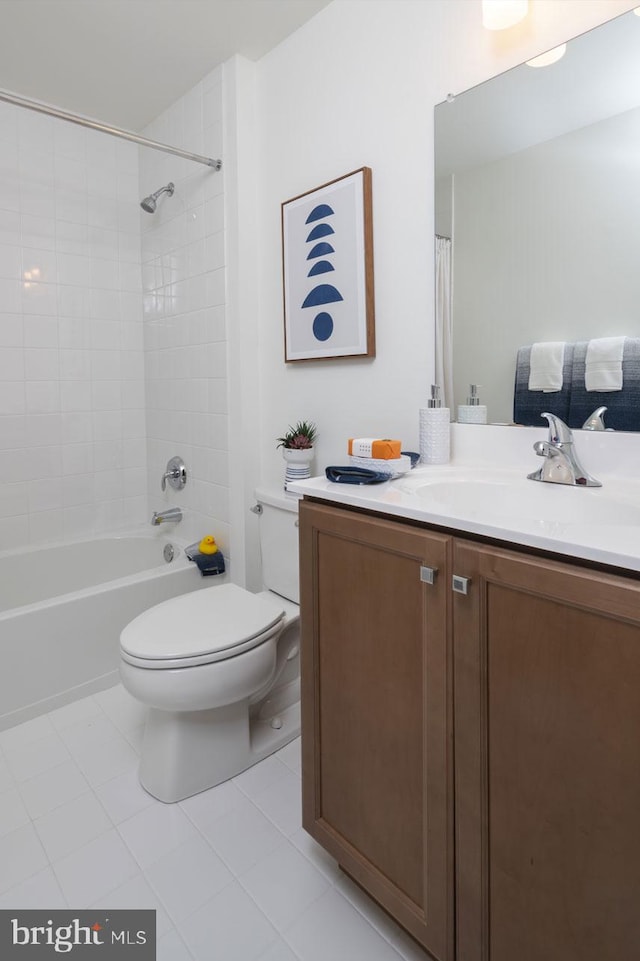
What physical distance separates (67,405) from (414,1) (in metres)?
2.04

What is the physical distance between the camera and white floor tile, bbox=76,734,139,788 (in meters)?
1.58

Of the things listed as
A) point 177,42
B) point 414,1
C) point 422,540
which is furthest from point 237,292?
point 422,540

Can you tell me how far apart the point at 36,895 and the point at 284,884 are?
0.55 meters

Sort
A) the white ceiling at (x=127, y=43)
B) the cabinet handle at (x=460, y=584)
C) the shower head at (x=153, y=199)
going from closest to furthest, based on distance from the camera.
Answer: the cabinet handle at (x=460, y=584) < the white ceiling at (x=127, y=43) < the shower head at (x=153, y=199)

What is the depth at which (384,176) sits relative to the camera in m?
1.61

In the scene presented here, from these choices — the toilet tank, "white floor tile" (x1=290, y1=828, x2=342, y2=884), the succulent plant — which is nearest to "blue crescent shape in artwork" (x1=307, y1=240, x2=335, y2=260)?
the succulent plant

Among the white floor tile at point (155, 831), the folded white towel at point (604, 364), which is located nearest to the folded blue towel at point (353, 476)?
the folded white towel at point (604, 364)

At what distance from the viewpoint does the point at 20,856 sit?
4.25ft

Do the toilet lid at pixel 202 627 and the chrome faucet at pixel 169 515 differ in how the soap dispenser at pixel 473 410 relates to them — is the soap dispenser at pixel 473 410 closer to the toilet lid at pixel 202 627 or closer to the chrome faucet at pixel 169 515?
the toilet lid at pixel 202 627

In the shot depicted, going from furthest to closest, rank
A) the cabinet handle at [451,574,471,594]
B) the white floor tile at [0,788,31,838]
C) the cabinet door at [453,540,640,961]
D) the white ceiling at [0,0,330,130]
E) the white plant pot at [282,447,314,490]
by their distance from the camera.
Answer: the white plant pot at [282,447,314,490]
the white ceiling at [0,0,330,130]
the white floor tile at [0,788,31,838]
the cabinet handle at [451,574,471,594]
the cabinet door at [453,540,640,961]

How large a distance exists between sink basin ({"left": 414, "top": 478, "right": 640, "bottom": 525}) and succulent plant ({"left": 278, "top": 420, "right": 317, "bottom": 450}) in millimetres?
723

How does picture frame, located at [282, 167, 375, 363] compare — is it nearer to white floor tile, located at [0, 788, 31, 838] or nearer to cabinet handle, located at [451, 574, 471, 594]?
cabinet handle, located at [451, 574, 471, 594]

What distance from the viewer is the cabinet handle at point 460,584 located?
0.83 meters

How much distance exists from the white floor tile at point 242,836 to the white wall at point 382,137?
1.09 metres
